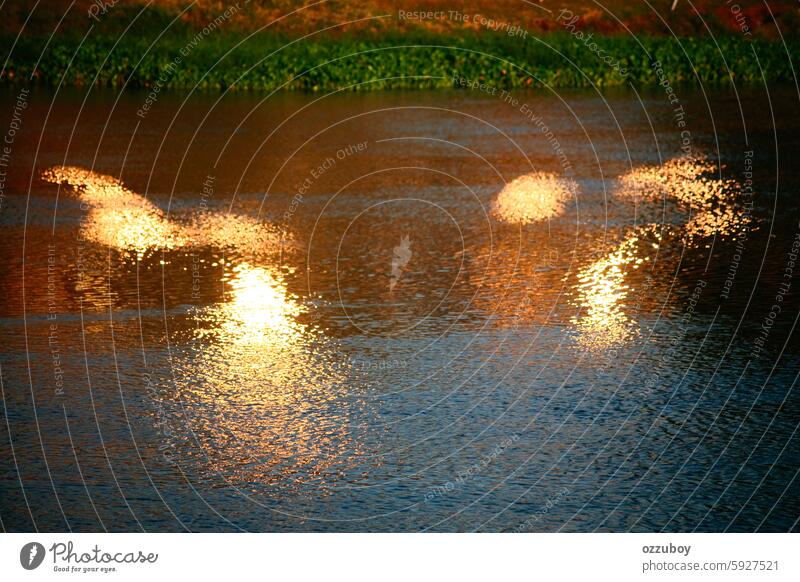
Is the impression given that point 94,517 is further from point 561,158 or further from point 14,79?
point 14,79

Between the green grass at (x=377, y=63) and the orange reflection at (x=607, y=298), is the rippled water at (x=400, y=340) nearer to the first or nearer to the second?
the orange reflection at (x=607, y=298)

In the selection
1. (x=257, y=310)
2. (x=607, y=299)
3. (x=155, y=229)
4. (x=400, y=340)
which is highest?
(x=155, y=229)

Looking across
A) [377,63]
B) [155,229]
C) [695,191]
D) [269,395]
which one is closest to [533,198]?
[695,191]

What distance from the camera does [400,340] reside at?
9.75 m

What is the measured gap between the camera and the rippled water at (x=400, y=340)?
6766 mm

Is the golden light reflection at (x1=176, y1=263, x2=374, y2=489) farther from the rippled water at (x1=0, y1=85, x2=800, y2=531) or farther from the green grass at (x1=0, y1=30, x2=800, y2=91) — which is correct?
the green grass at (x1=0, y1=30, x2=800, y2=91)

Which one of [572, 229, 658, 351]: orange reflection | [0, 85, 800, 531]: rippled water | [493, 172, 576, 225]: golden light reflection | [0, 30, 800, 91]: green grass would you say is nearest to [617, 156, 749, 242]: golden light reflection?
[0, 85, 800, 531]: rippled water

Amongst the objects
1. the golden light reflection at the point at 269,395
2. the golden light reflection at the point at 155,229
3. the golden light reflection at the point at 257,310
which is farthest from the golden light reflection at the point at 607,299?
the golden light reflection at the point at 155,229

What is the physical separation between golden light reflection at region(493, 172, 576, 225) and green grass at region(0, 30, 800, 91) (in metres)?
14.1

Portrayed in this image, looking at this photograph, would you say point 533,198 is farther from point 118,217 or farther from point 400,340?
point 400,340

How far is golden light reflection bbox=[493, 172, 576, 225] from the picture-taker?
14.8m

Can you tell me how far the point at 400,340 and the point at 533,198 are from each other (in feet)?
21.8

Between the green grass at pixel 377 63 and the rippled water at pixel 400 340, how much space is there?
1304cm

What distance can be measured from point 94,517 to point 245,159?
1295 cm
